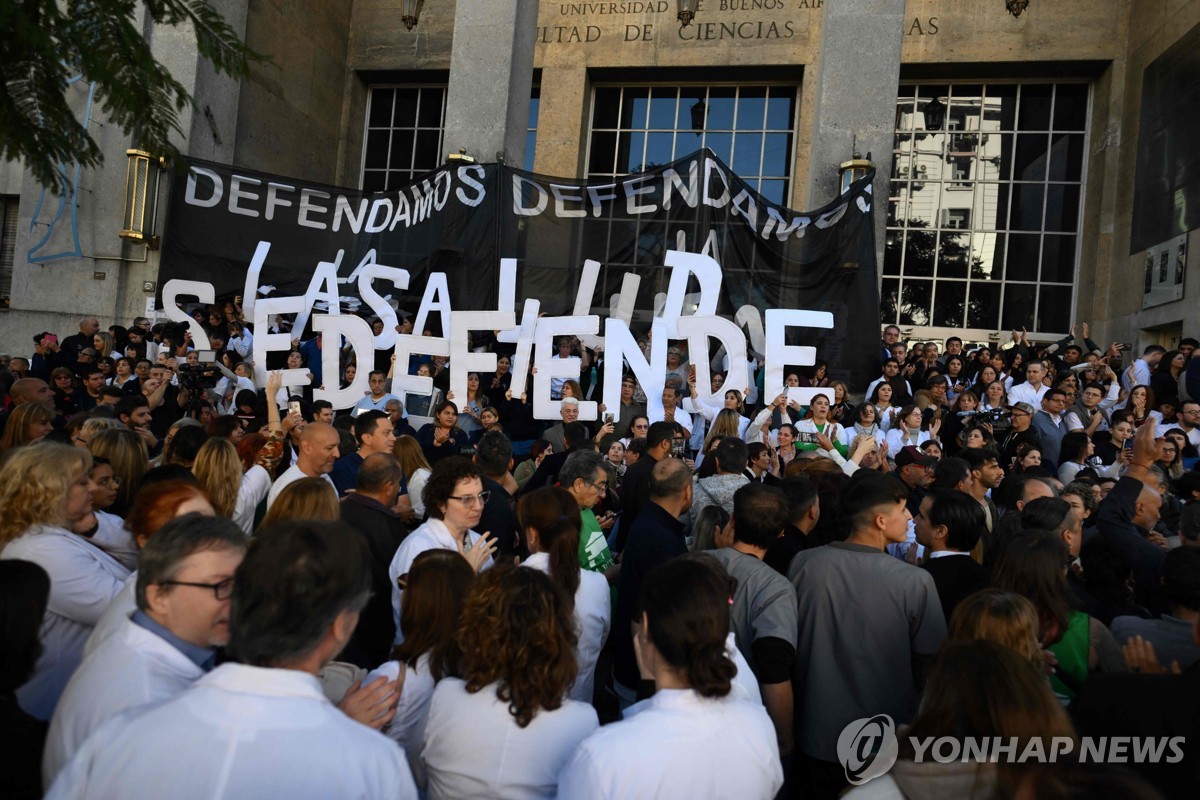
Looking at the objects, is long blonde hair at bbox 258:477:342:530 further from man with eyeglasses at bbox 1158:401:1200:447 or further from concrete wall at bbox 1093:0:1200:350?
concrete wall at bbox 1093:0:1200:350

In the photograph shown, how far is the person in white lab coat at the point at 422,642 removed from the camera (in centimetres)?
275

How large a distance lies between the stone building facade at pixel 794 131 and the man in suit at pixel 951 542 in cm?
1179

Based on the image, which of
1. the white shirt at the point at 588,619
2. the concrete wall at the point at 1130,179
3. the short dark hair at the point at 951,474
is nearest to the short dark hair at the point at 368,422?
the white shirt at the point at 588,619

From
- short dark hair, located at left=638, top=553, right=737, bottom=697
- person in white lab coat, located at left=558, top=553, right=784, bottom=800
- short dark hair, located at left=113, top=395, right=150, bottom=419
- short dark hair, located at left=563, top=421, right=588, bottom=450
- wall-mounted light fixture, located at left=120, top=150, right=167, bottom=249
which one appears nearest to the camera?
person in white lab coat, located at left=558, top=553, right=784, bottom=800

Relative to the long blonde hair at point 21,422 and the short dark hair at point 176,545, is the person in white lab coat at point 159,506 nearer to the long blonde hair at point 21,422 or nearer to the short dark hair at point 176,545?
the short dark hair at point 176,545

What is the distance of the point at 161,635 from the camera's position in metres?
2.21

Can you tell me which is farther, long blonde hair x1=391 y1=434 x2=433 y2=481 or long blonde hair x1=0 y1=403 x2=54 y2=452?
long blonde hair x1=391 y1=434 x2=433 y2=481

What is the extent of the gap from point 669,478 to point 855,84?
994cm

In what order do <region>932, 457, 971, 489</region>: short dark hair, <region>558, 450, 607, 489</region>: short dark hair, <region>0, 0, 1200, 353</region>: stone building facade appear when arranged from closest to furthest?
<region>558, 450, 607, 489</region>: short dark hair
<region>932, 457, 971, 489</region>: short dark hair
<region>0, 0, 1200, 353</region>: stone building facade

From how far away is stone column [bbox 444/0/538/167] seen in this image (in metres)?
13.5

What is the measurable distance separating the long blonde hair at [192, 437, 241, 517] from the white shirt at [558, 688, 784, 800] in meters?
2.73

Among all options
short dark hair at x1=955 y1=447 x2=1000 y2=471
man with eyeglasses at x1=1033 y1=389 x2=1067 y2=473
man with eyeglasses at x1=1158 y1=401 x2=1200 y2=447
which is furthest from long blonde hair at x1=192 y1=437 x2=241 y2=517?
man with eyeglasses at x1=1158 y1=401 x2=1200 y2=447

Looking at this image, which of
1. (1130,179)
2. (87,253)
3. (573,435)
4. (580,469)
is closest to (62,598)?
(580,469)

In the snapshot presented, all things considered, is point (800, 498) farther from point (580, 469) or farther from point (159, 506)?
point (159, 506)
